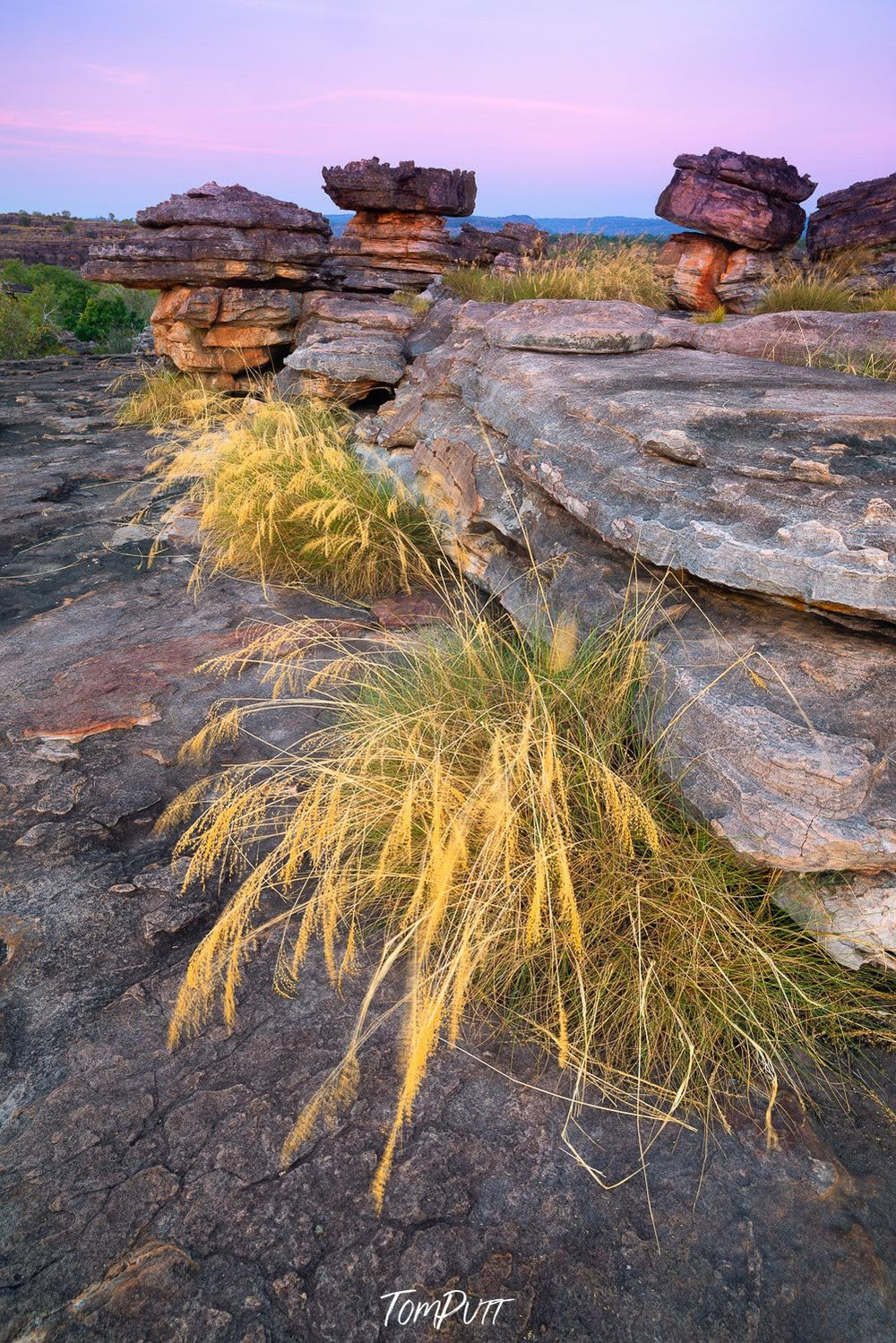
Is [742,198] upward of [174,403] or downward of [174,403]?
upward

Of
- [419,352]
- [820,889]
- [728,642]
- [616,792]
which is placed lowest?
[820,889]

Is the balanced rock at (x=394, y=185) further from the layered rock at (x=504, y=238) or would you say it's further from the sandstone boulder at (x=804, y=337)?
the sandstone boulder at (x=804, y=337)

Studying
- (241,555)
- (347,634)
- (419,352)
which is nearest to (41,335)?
(419,352)

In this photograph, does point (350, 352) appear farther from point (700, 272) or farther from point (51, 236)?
point (51, 236)

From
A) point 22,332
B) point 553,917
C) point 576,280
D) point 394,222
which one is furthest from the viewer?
point 22,332

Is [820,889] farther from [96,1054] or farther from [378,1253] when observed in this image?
[96,1054]

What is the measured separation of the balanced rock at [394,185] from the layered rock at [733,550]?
18.5 feet

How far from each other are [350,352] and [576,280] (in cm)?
187

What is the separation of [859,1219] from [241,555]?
3830 millimetres

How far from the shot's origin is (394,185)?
8.09 m

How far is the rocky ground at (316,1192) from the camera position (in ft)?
4.10

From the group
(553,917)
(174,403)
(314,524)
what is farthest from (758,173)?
(553,917)

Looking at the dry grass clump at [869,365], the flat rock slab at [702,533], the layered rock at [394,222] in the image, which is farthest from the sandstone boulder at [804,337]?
the layered rock at [394,222]

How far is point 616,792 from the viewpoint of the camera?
67.5 inches
